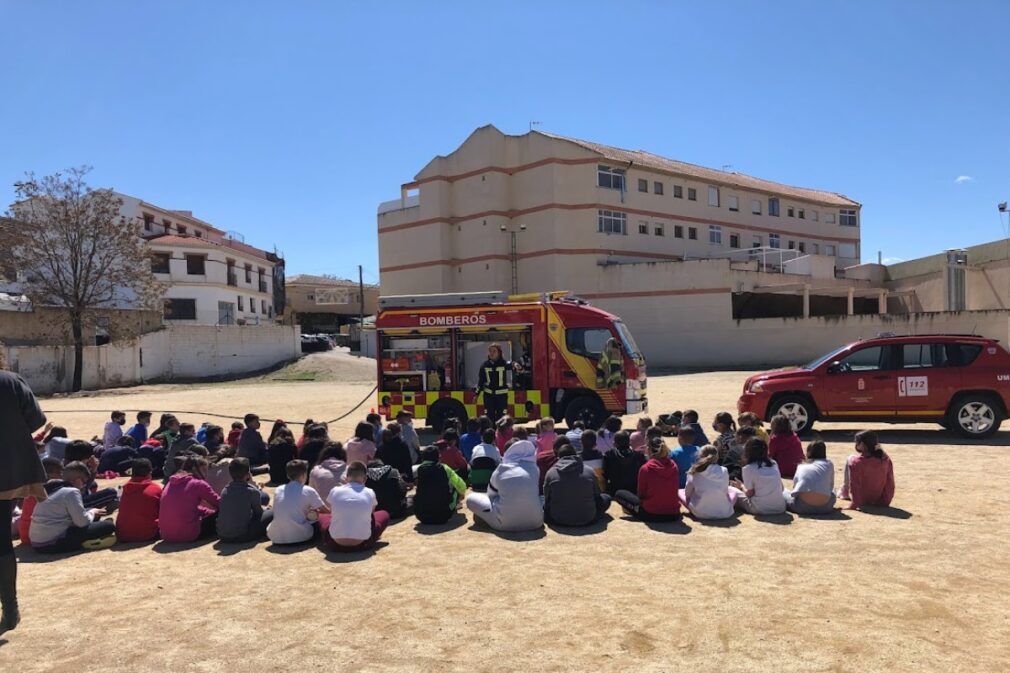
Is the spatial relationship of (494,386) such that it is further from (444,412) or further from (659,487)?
(659,487)

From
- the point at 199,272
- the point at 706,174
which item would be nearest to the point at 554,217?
the point at 706,174

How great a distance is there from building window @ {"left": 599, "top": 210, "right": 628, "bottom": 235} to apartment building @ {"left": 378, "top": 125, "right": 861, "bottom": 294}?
0.07 meters

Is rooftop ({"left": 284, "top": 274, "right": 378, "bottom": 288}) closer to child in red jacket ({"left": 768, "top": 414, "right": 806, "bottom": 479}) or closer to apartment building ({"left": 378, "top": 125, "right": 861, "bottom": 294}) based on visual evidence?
apartment building ({"left": 378, "top": 125, "right": 861, "bottom": 294})

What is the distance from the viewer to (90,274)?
33188mm

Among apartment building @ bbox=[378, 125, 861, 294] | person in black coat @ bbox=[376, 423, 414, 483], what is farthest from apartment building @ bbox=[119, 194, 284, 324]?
person in black coat @ bbox=[376, 423, 414, 483]

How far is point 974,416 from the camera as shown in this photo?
37.7 feet

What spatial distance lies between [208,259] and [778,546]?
5097cm

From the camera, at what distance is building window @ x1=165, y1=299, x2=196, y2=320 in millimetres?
47969

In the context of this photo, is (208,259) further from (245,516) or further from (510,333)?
(245,516)

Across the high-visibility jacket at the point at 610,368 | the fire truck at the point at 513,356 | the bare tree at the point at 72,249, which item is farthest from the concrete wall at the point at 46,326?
the high-visibility jacket at the point at 610,368

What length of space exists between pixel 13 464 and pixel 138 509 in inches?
97.7

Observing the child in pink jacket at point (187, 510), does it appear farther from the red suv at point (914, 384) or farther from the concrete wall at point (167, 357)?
the concrete wall at point (167, 357)

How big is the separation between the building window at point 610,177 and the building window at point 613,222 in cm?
170

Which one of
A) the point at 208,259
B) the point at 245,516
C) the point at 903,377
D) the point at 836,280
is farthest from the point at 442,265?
the point at 245,516
